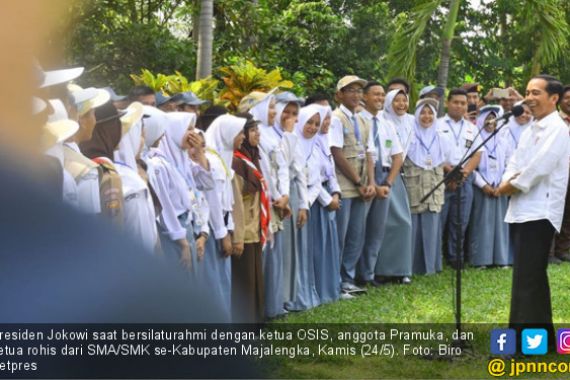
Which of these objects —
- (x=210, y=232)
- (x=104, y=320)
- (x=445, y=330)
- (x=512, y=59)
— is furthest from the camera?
(x=512, y=59)

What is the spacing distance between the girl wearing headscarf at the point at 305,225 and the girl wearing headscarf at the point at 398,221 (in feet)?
5.02

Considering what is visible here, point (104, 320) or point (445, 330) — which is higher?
point (104, 320)

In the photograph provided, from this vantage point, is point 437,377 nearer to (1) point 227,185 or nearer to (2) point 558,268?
(1) point 227,185

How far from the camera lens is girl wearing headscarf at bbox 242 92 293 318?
7934 millimetres

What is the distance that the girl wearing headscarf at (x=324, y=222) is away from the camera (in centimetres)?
897

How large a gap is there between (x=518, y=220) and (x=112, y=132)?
110 inches

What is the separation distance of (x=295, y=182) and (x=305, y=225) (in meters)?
0.47

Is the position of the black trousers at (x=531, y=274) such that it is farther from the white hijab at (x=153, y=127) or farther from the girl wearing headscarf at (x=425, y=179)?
the girl wearing headscarf at (x=425, y=179)

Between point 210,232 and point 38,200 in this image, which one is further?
point 210,232

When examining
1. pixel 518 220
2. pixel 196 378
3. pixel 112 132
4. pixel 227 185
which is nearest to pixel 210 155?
pixel 227 185

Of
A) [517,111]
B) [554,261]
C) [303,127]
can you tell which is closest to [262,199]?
[303,127]

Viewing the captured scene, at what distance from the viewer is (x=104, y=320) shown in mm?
1233

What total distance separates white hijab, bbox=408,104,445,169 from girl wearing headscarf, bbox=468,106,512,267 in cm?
98

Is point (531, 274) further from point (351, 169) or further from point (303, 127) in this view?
point (351, 169)
